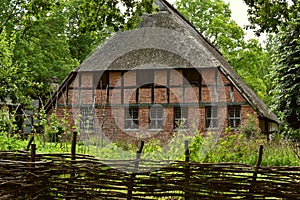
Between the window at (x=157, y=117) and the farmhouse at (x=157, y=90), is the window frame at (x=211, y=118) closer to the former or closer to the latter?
the farmhouse at (x=157, y=90)

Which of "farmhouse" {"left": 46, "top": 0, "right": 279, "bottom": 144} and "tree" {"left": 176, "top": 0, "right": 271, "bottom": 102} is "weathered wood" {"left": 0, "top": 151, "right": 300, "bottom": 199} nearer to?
"farmhouse" {"left": 46, "top": 0, "right": 279, "bottom": 144}

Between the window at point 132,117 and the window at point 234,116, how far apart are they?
4402mm

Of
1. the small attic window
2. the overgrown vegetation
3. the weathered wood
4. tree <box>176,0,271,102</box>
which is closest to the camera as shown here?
the weathered wood

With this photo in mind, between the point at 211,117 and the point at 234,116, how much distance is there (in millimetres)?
1079

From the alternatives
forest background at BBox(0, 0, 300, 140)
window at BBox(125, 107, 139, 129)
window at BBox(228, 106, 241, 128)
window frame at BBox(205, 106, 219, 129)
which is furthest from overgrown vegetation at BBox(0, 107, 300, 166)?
window at BBox(125, 107, 139, 129)

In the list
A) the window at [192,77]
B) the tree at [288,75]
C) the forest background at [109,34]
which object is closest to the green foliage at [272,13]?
the forest background at [109,34]

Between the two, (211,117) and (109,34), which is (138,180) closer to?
(211,117)

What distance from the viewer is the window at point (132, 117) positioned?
914 inches

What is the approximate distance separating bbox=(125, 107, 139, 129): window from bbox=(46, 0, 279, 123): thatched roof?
2.01 meters

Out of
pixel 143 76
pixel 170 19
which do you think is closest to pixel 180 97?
pixel 143 76

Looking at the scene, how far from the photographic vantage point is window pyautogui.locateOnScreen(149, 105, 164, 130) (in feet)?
75.2

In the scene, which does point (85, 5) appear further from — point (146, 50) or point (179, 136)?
point (146, 50)

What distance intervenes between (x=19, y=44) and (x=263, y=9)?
66.0 ft

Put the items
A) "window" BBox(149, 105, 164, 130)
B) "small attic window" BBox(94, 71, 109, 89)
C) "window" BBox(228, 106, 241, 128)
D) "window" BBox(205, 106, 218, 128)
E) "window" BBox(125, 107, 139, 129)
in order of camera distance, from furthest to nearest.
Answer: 1. "small attic window" BBox(94, 71, 109, 89)
2. "window" BBox(125, 107, 139, 129)
3. "window" BBox(149, 105, 164, 130)
4. "window" BBox(205, 106, 218, 128)
5. "window" BBox(228, 106, 241, 128)
